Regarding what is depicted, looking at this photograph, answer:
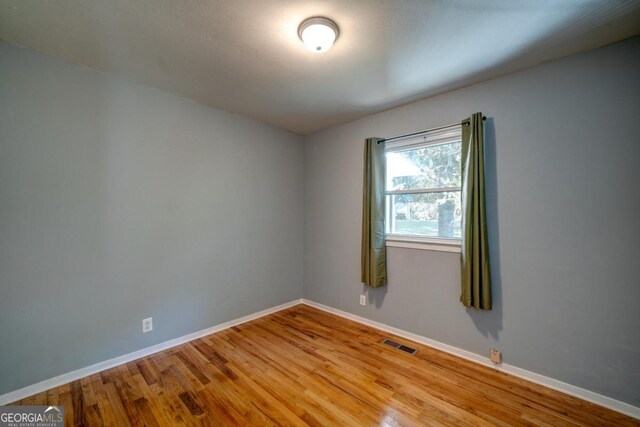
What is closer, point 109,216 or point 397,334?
point 109,216

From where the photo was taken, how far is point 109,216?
2.25m

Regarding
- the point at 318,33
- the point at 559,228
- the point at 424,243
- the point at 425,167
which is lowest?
the point at 424,243

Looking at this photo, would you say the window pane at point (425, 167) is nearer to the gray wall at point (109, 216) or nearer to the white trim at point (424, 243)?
the white trim at point (424, 243)

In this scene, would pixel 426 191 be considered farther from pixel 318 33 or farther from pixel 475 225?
Answer: pixel 318 33

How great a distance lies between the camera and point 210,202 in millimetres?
2918

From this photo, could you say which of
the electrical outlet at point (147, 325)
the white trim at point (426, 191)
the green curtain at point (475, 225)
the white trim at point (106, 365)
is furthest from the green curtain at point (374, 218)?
the electrical outlet at point (147, 325)

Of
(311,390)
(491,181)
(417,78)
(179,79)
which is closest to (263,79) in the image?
(179,79)

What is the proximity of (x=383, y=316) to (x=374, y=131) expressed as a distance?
2.16 meters

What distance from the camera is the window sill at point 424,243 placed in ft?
8.23

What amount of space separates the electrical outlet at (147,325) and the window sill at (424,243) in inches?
98.7

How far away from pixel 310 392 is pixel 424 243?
171cm

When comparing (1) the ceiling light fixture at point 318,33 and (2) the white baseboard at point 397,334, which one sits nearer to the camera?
(1) the ceiling light fixture at point 318,33

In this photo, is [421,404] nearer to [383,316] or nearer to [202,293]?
[383,316]

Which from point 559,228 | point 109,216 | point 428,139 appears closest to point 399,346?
point 559,228
